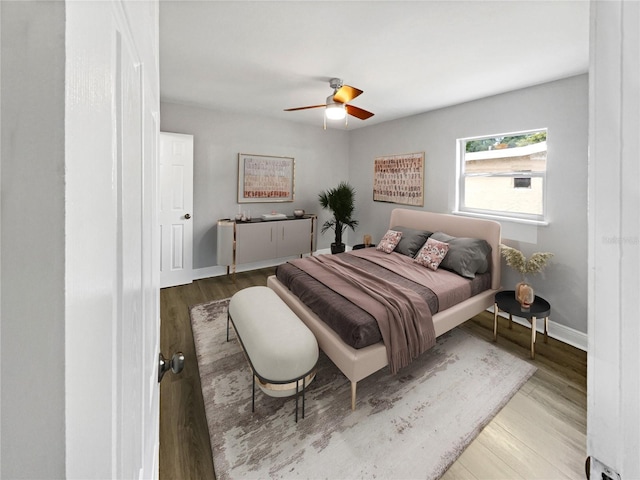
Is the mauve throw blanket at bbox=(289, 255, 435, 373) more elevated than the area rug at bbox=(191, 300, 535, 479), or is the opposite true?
the mauve throw blanket at bbox=(289, 255, 435, 373)

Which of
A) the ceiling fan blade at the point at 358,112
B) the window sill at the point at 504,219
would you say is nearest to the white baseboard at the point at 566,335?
the window sill at the point at 504,219

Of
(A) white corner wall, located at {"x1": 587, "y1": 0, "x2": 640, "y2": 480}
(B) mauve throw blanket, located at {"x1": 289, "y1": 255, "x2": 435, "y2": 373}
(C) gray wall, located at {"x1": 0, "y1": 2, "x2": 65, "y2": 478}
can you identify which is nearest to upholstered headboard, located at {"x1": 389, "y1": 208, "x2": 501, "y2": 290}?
(B) mauve throw blanket, located at {"x1": 289, "y1": 255, "x2": 435, "y2": 373}

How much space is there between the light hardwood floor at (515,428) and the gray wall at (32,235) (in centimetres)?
180

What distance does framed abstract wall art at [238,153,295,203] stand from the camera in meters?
4.61

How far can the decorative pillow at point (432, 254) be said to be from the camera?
10.4ft

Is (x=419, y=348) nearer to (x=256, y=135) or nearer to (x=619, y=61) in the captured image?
(x=619, y=61)

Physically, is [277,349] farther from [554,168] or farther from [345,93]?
[554,168]

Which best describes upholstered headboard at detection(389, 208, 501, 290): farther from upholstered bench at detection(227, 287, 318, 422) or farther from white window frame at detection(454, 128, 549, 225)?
upholstered bench at detection(227, 287, 318, 422)

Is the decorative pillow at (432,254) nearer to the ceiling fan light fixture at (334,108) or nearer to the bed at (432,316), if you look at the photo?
the bed at (432,316)

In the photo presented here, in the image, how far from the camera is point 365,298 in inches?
91.7

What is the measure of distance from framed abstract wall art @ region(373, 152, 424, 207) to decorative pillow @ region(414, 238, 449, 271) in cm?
113

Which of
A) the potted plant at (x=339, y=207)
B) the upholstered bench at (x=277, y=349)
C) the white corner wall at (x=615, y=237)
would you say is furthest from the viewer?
the potted plant at (x=339, y=207)

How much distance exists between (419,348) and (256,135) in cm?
394

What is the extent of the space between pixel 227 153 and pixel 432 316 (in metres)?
3.70
